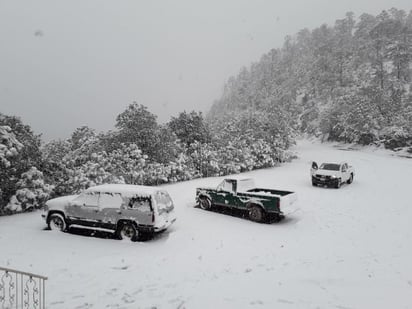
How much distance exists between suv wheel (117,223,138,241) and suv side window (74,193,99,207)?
122 centimetres

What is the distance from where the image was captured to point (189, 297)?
5633 millimetres

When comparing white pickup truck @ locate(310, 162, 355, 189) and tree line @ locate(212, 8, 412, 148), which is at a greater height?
tree line @ locate(212, 8, 412, 148)

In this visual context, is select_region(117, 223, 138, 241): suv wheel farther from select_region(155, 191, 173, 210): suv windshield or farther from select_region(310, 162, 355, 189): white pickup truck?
select_region(310, 162, 355, 189): white pickup truck

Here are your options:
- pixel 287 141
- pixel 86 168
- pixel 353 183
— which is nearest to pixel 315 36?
pixel 287 141

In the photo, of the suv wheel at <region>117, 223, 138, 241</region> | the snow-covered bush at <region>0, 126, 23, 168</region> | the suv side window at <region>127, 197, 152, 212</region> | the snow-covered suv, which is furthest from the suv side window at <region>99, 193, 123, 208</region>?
the snow-covered bush at <region>0, 126, 23, 168</region>

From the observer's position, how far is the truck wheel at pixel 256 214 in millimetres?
11625

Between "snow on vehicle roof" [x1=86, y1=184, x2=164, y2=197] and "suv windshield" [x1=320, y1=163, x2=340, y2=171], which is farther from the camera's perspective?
"suv windshield" [x1=320, y1=163, x2=340, y2=171]

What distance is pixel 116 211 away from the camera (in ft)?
31.4

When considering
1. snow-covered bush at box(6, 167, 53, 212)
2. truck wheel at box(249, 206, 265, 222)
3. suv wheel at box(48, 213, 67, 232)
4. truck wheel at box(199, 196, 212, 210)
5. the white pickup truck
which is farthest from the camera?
the white pickup truck

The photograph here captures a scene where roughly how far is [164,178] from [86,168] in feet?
18.9

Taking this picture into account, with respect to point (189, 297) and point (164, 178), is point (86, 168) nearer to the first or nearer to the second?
point (164, 178)

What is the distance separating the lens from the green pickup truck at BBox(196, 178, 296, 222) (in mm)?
11312

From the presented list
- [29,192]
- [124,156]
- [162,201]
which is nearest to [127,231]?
[162,201]

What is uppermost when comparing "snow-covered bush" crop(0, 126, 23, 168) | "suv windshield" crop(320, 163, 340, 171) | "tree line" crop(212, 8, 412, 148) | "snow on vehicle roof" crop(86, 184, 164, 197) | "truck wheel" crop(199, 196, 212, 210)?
"tree line" crop(212, 8, 412, 148)
